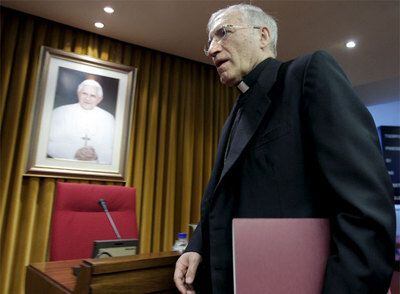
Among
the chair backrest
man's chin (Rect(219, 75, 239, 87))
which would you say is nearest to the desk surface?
the chair backrest

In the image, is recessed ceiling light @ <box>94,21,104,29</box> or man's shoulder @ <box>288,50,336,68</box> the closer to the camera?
man's shoulder @ <box>288,50,336,68</box>

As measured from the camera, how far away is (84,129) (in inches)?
103

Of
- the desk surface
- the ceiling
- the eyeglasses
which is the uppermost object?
the ceiling

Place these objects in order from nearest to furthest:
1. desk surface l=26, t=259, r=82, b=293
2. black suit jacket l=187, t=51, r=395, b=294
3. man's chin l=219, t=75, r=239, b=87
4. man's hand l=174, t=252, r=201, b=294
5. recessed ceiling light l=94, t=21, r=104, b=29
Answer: black suit jacket l=187, t=51, r=395, b=294 → man's hand l=174, t=252, r=201, b=294 → man's chin l=219, t=75, r=239, b=87 → desk surface l=26, t=259, r=82, b=293 → recessed ceiling light l=94, t=21, r=104, b=29

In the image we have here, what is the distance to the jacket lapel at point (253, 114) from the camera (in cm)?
67

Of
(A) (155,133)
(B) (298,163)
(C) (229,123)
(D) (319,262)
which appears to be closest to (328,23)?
(A) (155,133)

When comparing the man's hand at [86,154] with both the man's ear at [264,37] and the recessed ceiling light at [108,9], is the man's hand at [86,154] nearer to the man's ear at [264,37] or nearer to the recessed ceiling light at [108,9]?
the recessed ceiling light at [108,9]

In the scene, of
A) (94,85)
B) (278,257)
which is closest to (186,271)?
(278,257)

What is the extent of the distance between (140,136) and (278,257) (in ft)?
8.30

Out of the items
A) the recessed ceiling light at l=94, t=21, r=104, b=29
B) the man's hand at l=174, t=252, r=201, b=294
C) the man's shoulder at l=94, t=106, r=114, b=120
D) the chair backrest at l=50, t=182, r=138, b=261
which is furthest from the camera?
the man's shoulder at l=94, t=106, r=114, b=120

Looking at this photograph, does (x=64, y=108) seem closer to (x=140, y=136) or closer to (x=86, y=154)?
(x=86, y=154)

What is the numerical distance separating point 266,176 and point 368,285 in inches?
10.4

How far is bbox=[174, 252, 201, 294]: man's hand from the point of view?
2.41 ft

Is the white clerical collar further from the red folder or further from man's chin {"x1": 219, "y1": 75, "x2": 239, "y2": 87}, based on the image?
the red folder
